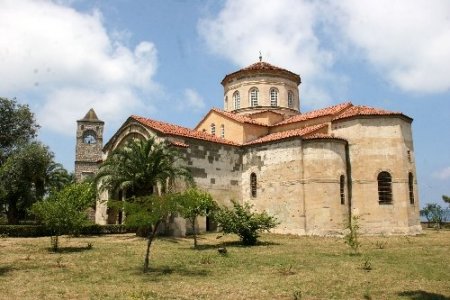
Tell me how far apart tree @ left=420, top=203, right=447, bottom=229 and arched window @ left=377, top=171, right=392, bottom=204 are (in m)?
14.2

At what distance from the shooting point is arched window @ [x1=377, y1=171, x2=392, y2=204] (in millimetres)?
26062

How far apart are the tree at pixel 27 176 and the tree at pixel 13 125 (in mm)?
3937

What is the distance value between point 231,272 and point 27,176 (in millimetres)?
25785

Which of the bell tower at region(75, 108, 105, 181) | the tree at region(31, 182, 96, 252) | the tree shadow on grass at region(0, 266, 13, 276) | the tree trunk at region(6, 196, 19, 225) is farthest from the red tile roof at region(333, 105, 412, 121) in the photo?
the bell tower at region(75, 108, 105, 181)

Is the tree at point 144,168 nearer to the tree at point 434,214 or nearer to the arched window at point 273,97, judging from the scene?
the arched window at point 273,97

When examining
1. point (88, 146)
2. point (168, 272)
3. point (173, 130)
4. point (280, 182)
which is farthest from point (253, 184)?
point (88, 146)

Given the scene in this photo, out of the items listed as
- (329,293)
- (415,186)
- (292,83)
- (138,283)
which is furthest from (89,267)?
(292,83)

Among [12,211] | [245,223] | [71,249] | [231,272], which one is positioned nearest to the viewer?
[231,272]

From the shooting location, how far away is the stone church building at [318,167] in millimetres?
25672

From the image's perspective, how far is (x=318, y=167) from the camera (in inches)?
1019

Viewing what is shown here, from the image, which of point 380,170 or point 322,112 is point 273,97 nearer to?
point 322,112

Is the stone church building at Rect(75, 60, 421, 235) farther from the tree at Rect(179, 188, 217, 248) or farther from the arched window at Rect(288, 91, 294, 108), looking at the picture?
the tree at Rect(179, 188, 217, 248)

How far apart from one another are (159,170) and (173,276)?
10838 mm

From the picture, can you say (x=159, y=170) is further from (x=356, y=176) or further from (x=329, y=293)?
(x=329, y=293)
